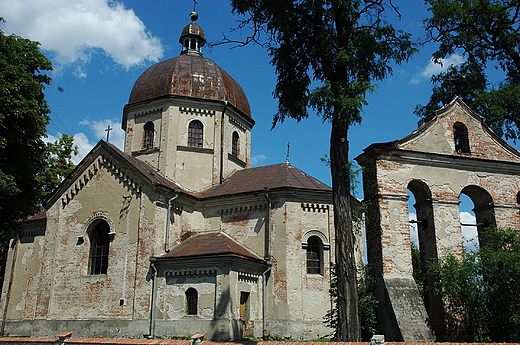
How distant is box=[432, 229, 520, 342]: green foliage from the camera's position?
1126 cm

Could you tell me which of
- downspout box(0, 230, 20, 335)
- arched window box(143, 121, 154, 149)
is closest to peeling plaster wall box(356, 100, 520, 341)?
arched window box(143, 121, 154, 149)

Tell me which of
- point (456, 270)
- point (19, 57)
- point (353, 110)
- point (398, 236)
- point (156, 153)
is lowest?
point (456, 270)

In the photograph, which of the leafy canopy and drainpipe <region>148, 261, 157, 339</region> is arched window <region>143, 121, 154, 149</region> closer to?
drainpipe <region>148, 261, 157, 339</region>

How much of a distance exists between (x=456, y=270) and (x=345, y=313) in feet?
12.7

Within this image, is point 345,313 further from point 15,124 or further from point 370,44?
point 15,124

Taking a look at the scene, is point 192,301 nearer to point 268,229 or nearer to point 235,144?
point 268,229

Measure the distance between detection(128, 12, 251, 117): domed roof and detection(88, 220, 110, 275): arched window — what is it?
758 centimetres

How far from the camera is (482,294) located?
11375mm

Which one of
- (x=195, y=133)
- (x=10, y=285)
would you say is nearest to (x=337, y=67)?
(x=195, y=133)

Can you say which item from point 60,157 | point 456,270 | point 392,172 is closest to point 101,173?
point 60,157

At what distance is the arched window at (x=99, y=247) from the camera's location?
1977 cm

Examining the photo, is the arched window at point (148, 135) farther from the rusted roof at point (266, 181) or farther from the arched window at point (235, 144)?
the arched window at point (235, 144)

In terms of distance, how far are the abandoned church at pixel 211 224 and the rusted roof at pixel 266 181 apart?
0.38 feet

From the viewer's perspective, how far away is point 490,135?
46.6 ft
